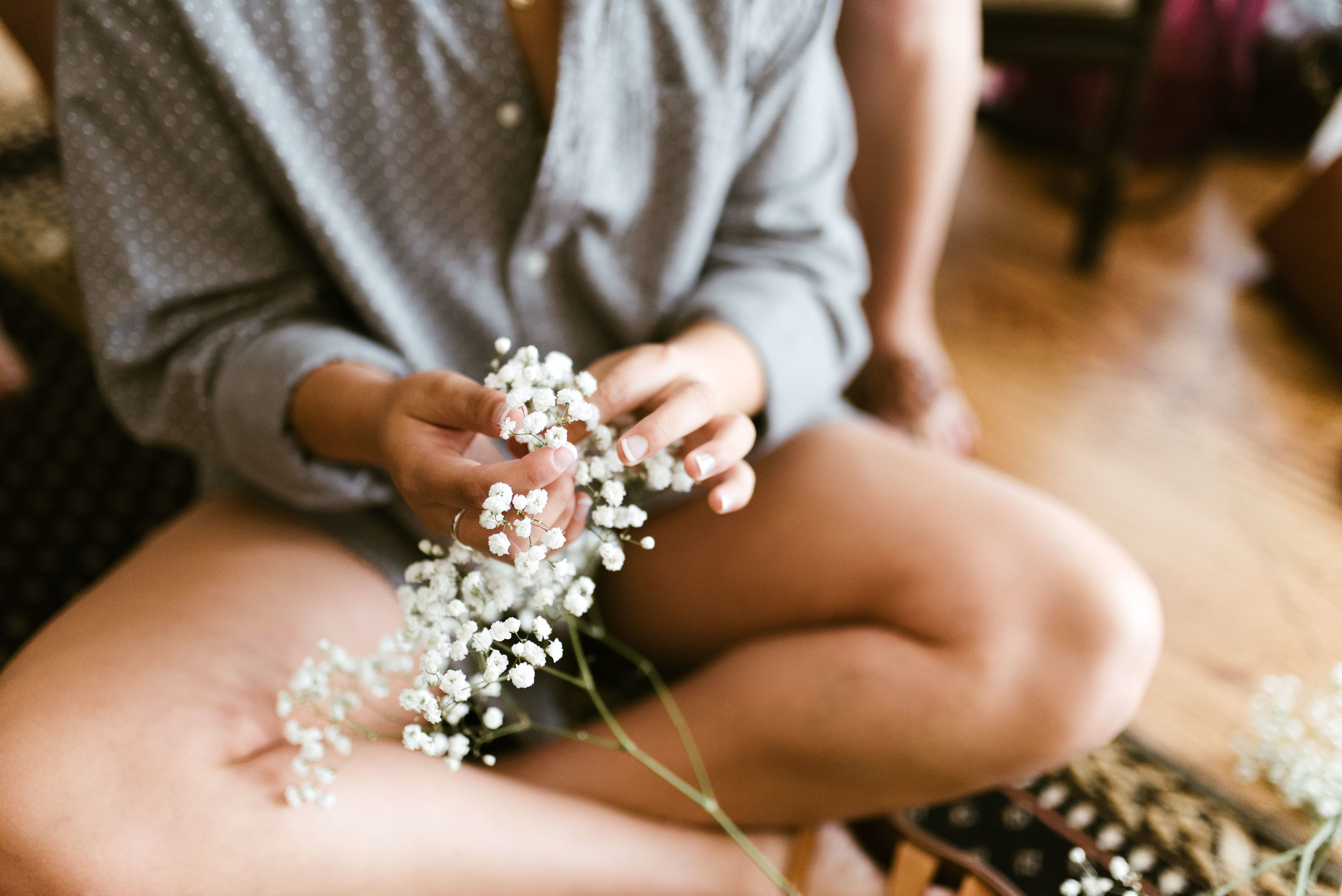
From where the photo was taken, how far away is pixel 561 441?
1.33 feet

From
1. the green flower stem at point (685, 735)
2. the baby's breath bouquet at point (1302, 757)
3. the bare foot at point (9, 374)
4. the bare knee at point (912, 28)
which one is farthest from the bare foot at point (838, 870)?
the bare foot at point (9, 374)

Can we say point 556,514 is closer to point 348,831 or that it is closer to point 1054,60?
point 348,831

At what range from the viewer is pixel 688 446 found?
1.70 feet

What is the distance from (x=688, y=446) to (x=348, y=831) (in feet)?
1.10

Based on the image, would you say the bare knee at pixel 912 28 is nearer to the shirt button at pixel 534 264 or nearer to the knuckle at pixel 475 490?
the shirt button at pixel 534 264

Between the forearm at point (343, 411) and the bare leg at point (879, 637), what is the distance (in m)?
0.27

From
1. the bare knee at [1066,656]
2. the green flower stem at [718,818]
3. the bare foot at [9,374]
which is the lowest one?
the green flower stem at [718,818]

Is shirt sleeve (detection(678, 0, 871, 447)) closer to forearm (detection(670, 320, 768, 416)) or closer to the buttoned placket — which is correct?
forearm (detection(670, 320, 768, 416))

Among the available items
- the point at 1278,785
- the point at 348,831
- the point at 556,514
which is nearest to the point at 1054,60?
the point at 1278,785

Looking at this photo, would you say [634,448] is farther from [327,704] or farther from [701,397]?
[327,704]

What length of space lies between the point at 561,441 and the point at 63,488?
0.95m

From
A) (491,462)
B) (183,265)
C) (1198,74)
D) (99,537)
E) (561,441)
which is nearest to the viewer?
(561,441)

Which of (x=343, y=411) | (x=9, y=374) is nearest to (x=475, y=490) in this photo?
(x=343, y=411)

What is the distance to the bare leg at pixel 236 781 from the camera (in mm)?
519
